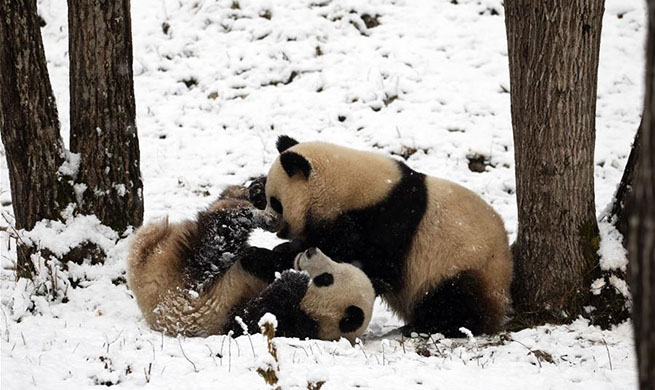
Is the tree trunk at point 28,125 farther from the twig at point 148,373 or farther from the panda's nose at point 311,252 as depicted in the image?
the twig at point 148,373

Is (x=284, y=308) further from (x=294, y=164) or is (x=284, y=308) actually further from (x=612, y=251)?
(x=612, y=251)

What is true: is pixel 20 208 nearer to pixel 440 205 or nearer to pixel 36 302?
pixel 36 302

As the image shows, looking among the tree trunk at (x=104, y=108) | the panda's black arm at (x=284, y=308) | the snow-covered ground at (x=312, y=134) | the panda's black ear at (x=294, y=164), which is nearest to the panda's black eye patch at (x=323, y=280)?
the panda's black arm at (x=284, y=308)

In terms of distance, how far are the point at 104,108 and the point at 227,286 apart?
70.8 inches

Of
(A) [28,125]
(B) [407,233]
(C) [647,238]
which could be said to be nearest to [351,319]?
(B) [407,233]

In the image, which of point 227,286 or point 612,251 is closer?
point 612,251

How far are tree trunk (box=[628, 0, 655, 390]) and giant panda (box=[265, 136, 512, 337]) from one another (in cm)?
394

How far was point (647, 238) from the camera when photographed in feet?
5.24

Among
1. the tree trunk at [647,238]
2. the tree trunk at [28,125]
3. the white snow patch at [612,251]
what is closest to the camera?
the tree trunk at [647,238]

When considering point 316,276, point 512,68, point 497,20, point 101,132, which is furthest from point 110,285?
point 497,20

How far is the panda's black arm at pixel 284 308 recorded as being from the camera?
208 inches

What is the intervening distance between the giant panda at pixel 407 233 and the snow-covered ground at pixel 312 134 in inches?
13.3

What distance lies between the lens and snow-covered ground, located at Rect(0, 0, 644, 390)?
4.22 m

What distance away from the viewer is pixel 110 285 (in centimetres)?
597
